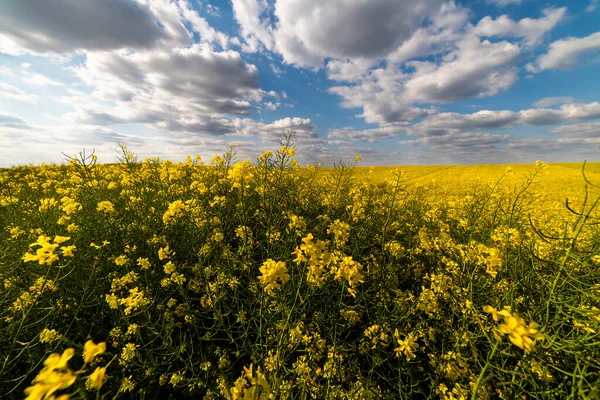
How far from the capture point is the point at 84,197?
14.9 ft

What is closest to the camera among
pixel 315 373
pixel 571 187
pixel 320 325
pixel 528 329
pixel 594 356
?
pixel 528 329

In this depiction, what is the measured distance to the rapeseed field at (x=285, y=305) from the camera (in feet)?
6.10

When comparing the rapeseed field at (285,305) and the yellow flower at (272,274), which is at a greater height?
the yellow flower at (272,274)

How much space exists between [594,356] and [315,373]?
2455 millimetres

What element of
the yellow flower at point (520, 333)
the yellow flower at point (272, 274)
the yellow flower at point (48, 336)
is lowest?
the yellow flower at point (48, 336)

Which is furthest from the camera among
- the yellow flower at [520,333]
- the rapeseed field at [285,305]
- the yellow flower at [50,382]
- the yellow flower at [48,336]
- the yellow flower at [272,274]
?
the yellow flower at [48,336]

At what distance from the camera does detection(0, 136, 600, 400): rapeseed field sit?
6.10 feet

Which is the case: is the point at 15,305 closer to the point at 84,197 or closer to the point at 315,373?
the point at 84,197

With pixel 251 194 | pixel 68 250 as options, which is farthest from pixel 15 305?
pixel 251 194

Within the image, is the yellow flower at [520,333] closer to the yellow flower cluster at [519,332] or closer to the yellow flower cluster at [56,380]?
the yellow flower cluster at [519,332]

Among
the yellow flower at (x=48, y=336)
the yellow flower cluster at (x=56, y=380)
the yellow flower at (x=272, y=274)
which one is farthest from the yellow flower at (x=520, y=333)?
the yellow flower at (x=48, y=336)

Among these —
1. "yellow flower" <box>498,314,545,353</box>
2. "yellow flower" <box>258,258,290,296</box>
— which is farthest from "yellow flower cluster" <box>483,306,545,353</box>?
"yellow flower" <box>258,258,290,296</box>

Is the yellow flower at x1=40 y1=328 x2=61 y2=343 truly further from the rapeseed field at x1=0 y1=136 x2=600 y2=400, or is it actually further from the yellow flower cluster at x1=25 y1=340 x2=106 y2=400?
the yellow flower cluster at x1=25 y1=340 x2=106 y2=400

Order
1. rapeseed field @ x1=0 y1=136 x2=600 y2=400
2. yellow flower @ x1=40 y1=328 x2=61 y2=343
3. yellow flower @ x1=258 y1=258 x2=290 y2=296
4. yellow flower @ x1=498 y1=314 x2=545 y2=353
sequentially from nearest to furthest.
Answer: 1. yellow flower @ x1=498 y1=314 x2=545 y2=353
2. yellow flower @ x1=258 y1=258 x2=290 y2=296
3. rapeseed field @ x1=0 y1=136 x2=600 y2=400
4. yellow flower @ x1=40 y1=328 x2=61 y2=343
